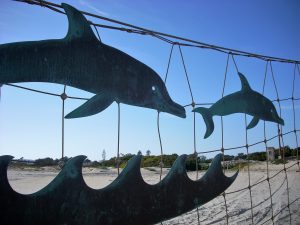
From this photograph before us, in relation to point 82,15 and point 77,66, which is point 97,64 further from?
point 82,15

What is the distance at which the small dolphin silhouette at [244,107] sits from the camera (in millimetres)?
3013

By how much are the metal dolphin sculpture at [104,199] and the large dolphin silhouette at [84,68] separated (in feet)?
1.50

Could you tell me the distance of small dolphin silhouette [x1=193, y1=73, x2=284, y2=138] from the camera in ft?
9.89

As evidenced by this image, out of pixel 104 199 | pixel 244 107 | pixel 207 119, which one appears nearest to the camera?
pixel 104 199

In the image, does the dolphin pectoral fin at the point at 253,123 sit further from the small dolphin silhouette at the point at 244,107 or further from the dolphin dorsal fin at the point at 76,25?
the dolphin dorsal fin at the point at 76,25

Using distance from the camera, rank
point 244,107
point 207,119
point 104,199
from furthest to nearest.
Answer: point 244,107, point 207,119, point 104,199

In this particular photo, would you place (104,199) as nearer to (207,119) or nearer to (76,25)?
(76,25)

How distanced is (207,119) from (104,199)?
1.36 meters

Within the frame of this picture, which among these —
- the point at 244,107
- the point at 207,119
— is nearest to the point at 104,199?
the point at 207,119

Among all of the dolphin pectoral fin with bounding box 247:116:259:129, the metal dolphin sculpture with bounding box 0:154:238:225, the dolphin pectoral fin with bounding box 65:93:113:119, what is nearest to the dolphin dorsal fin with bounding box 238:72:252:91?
the dolphin pectoral fin with bounding box 247:116:259:129

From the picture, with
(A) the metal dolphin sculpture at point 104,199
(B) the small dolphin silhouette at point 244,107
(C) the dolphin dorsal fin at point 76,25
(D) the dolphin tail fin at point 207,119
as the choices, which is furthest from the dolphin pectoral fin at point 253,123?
(C) the dolphin dorsal fin at point 76,25

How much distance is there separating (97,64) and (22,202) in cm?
99

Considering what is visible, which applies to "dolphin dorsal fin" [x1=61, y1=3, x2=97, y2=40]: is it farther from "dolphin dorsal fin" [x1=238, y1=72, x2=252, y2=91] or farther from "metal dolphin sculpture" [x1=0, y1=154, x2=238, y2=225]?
"dolphin dorsal fin" [x1=238, y1=72, x2=252, y2=91]

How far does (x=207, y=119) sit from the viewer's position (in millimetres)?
3000
